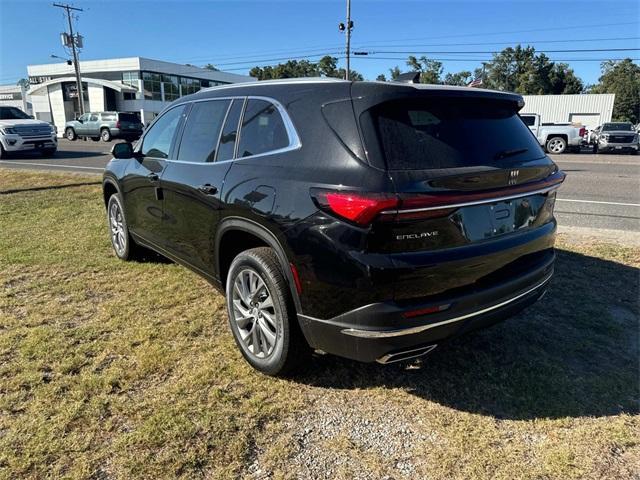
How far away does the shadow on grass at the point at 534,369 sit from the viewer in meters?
2.81

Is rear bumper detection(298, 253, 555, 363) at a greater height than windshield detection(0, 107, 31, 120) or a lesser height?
lesser

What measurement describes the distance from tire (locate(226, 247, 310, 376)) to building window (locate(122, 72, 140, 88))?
56898 millimetres

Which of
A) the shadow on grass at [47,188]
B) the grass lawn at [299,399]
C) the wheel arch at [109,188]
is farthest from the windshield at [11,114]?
the grass lawn at [299,399]

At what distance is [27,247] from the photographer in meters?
5.94

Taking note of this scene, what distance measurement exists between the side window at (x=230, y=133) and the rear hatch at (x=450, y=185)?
3.73ft

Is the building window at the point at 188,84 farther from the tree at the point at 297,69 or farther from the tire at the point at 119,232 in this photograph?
the tire at the point at 119,232

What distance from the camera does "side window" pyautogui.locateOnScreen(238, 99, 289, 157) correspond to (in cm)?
292

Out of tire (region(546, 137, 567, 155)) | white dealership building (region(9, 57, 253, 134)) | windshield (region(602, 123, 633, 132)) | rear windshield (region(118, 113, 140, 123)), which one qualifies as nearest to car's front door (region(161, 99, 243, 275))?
tire (region(546, 137, 567, 155))

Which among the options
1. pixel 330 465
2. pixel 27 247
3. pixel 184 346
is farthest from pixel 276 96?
pixel 27 247

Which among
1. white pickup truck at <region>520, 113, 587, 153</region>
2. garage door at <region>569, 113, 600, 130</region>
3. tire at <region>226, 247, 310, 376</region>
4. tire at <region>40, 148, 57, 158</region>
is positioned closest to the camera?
tire at <region>226, 247, 310, 376</region>

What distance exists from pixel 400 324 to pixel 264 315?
39.1 inches

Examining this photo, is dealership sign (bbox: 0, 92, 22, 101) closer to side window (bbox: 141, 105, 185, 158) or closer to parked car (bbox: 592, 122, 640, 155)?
parked car (bbox: 592, 122, 640, 155)

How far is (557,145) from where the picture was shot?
22172 millimetres

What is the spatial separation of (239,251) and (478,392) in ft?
5.89
